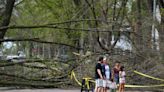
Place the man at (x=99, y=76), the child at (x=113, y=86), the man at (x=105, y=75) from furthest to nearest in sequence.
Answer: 1. the child at (x=113, y=86)
2. the man at (x=105, y=75)
3. the man at (x=99, y=76)

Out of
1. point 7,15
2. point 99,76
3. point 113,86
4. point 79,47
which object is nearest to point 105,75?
point 99,76

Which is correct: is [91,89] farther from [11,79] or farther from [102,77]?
[11,79]

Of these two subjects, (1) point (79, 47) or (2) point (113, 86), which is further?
(1) point (79, 47)

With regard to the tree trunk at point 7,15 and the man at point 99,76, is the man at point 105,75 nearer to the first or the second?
the man at point 99,76

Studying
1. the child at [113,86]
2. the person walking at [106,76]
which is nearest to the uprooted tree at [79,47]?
the person walking at [106,76]

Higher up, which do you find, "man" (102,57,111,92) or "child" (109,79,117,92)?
"man" (102,57,111,92)

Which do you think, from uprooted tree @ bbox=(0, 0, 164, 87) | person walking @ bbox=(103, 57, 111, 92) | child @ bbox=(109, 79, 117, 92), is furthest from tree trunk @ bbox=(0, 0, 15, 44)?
child @ bbox=(109, 79, 117, 92)

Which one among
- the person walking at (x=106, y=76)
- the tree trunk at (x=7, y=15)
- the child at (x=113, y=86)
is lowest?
the child at (x=113, y=86)

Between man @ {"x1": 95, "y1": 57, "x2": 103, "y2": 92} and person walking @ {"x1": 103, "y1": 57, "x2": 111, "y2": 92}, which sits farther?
person walking @ {"x1": 103, "y1": 57, "x2": 111, "y2": 92}

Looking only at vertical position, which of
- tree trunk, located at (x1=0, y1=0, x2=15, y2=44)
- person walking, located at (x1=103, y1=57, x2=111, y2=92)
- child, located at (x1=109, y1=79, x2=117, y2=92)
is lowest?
child, located at (x1=109, y1=79, x2=117, y2=92)

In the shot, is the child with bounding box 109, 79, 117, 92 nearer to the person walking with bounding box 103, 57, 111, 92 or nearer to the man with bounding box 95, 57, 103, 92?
the person walking with bounding box 103, 57, 111, 92

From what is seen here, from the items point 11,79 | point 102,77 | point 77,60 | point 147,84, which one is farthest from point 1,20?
point 147,84

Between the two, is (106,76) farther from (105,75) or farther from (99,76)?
(99,76)

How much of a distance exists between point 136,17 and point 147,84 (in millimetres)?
4518
